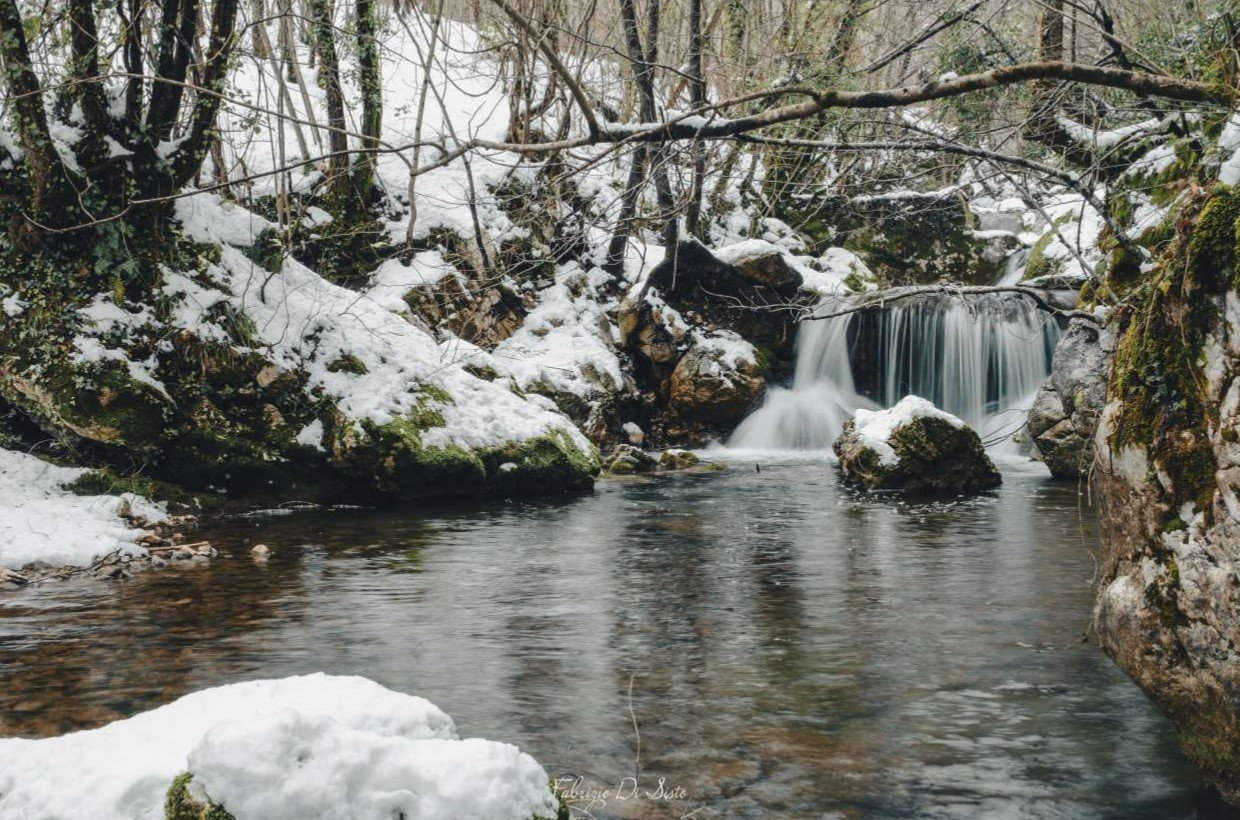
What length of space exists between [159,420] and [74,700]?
5.46 m

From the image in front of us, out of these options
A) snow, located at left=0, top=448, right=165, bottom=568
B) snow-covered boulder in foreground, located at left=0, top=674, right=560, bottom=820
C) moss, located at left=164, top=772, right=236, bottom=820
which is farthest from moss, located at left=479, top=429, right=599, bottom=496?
moss, located at left=164, top=772, right=236, bottom=820

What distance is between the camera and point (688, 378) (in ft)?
52.2

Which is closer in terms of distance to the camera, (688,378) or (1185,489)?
(1185,489)

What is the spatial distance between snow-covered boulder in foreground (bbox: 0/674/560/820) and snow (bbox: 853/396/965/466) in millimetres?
9472

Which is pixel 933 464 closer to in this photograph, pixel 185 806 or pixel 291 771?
pixel 291 771

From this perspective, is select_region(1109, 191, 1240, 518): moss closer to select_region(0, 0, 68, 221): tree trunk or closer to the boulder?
select_region(0, 0, 68, 221): tree trunk

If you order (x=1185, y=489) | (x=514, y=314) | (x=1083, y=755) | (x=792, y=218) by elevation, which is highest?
(x=792, y=218)

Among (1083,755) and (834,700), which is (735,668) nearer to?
(834,700)

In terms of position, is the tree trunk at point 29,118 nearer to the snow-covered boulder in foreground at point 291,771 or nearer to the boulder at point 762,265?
the snow-covered boulder in foreground at point 291,771

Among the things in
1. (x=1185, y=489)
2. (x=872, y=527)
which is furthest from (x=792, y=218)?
(x=1185, y=489)

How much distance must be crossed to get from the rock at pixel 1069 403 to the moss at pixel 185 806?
11152 mm

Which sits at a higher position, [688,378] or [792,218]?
[792,218]

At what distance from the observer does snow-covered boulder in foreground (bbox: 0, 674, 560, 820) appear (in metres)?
2.23

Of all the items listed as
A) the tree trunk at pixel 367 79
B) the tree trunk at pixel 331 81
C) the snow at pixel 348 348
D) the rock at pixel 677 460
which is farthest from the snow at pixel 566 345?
the tree trunk at pixel 331 81
